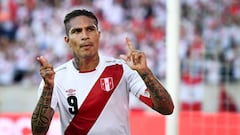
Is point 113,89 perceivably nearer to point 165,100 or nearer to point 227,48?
point 165,100

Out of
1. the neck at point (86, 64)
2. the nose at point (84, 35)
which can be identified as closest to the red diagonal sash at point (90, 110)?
the neck at point (86, 64)

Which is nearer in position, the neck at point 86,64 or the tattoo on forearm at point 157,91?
the tattoo on forearm at point 157,91

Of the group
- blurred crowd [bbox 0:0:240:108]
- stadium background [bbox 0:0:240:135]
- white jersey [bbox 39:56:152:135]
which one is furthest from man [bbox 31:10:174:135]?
blurred crowd [bbox 0:0:240:108]

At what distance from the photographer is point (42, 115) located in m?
5.24

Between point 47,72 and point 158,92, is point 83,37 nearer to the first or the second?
point 47,72

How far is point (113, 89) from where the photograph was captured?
5410 millimetres

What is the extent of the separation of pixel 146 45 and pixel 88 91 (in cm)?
1138

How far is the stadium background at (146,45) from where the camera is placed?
13.7 meters

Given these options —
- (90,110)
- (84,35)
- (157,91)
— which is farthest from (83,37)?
(157,91)

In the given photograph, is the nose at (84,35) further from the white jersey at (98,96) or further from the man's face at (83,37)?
the white jersey at (98,96)

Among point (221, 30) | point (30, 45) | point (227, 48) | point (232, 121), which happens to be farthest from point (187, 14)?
point (232, 121)

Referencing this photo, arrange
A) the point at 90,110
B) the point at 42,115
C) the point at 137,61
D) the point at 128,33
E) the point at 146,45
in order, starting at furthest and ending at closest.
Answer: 1. the point at 128,33
2. the point at 146,45
3. the point at 90,110
4. the point at 42,115
5. the point at 137,61

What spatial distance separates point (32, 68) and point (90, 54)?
1120 cm

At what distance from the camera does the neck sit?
214 inches
